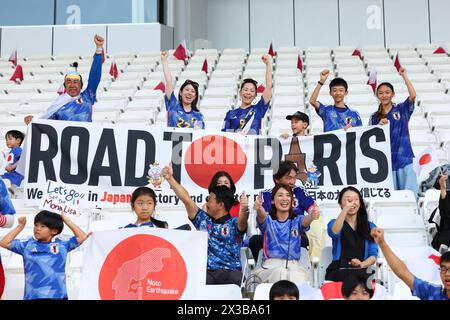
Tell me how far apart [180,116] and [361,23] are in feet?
32.9

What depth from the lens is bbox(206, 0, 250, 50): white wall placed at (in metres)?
17.1

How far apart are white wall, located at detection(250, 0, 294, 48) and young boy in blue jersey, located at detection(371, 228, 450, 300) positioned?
12.6 meters

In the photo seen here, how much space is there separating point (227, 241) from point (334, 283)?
38.0 inches

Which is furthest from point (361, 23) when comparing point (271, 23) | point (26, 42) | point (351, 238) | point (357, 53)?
point (351, 238)

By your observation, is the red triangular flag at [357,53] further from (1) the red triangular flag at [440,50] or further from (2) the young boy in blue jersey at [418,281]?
(2) the young boy in blue jersey at [418,281]

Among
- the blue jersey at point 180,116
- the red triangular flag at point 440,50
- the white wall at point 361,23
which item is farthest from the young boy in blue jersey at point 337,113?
the white wall at point 361,23

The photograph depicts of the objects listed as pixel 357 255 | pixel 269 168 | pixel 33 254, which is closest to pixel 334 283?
→ pixel 357 255

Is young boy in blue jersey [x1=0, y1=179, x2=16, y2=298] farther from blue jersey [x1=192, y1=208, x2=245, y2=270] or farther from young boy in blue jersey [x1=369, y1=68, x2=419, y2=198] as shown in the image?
young boy in blue jersey [x1=369, y1=68, x2=419, y2=198]

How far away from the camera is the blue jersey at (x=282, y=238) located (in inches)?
220

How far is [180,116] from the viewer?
24.6 ft

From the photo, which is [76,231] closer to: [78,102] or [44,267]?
[44,267]

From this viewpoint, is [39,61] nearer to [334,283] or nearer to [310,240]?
[310,240]

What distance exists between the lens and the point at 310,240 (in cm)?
594

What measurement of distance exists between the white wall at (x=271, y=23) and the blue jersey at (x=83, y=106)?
9.47 metres
